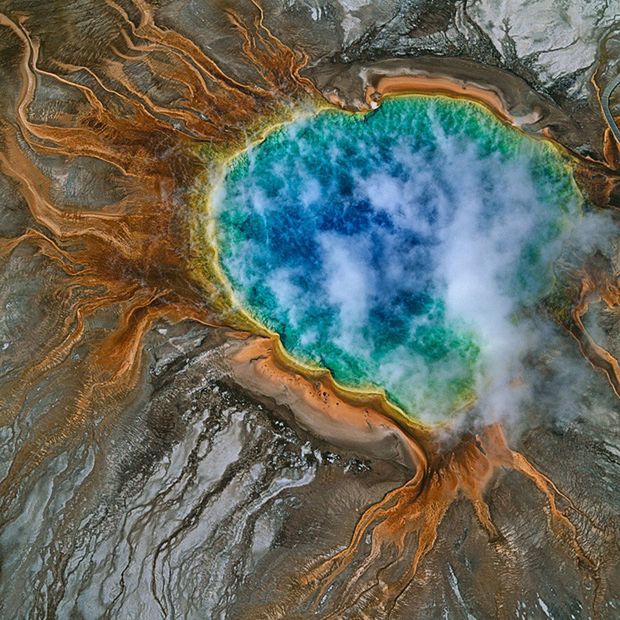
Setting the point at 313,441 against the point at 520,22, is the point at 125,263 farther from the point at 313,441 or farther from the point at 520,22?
the point at 520,22

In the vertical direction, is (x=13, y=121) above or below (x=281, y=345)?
above

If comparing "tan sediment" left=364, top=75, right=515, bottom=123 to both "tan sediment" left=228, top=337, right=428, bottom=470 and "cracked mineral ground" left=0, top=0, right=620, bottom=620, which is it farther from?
"tan sediment" left=228, top=337, right=428, bottom=470

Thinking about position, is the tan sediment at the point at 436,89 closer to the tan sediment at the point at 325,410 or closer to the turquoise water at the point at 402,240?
the turquoise water at the point at 402,240

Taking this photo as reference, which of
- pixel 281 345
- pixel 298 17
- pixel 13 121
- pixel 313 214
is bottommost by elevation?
pixel 281 345

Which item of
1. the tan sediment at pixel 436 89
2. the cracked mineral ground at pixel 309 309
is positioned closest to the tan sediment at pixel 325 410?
the cracked mineral ground at pixel 309 309

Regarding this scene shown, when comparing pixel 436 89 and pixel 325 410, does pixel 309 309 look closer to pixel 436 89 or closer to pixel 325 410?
pixel 325 410

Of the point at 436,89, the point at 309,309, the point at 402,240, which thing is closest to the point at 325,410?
the point at 309,309

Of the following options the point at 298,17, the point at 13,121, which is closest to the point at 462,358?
the point at 298,17
